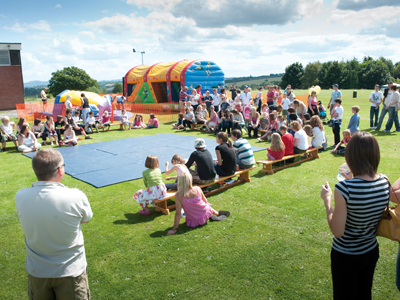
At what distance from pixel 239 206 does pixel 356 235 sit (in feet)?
12.5

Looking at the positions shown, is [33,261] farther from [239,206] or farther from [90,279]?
[239,206]

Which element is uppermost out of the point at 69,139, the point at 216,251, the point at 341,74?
the point at 341,74

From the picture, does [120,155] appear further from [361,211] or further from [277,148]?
[361,211]

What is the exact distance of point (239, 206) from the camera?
6.27 meters

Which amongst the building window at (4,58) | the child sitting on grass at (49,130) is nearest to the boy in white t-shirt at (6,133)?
the child sitting on grass at (49,130)

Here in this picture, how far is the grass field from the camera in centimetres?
382

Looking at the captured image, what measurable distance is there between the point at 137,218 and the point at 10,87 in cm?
4288

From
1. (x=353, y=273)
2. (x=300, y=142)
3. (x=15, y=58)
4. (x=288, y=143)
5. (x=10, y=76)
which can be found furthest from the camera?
(x=15, y=58)

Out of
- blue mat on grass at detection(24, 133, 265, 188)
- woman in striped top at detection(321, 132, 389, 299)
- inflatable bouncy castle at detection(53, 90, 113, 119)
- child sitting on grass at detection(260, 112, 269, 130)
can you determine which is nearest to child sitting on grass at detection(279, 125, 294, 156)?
blue mat on grass at detection(24, 133, 265, 188)

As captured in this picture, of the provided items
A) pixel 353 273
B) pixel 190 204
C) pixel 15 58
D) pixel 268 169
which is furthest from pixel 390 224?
pixel 15 58

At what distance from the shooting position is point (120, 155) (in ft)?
35.2

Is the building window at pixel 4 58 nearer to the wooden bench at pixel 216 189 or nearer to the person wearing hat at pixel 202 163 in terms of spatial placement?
the wooden bench at pixel 216 189

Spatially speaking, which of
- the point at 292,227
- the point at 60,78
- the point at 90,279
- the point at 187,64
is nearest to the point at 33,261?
the point at 90,279

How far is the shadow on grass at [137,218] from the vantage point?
5741 millimetres
